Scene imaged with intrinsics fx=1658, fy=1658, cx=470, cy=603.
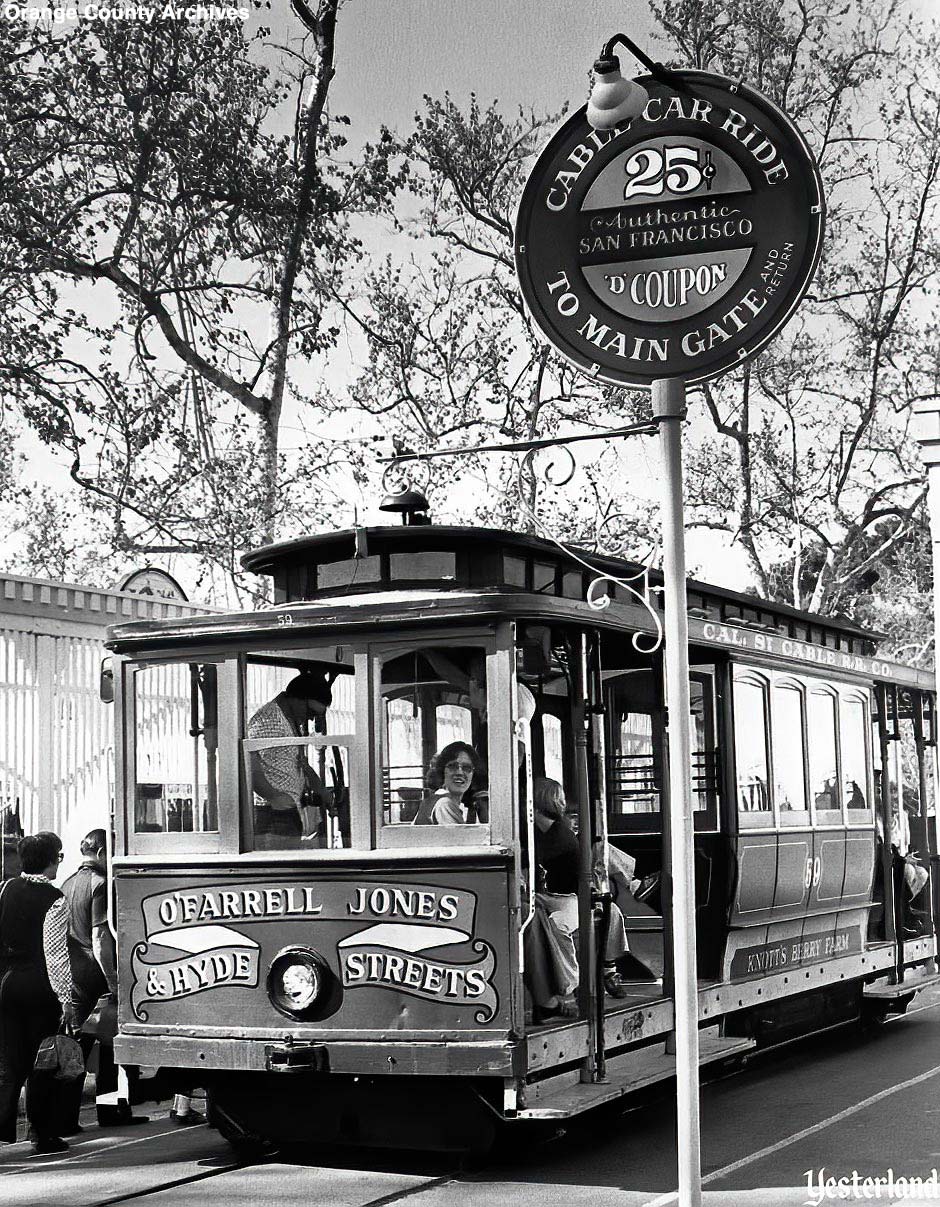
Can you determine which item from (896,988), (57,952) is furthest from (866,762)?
(57,952)

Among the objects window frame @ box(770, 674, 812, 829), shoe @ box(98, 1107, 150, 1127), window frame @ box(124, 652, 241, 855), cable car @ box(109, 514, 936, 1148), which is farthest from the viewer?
window frame @ box(770, 674, 812, 829)

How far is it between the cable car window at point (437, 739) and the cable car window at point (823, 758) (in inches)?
162

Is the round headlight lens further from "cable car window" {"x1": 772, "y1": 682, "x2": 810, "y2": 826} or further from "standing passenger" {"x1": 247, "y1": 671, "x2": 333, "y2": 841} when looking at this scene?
"cable car window" {"x1": 772, "y1": 682, "x2": 810, "y2": 826}

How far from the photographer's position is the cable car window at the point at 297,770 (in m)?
7.92

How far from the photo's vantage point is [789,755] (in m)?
11.1

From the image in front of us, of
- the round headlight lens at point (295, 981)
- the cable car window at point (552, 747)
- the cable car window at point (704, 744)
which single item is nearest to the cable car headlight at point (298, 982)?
the round headlight lens at point (295, 981)

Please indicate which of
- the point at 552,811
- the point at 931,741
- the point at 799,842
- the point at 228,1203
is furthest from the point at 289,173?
the point at 228,1203

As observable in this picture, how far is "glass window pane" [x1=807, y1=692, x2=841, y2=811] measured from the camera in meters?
11.5

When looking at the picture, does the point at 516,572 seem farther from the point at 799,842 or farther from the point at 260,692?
the point at 799,842

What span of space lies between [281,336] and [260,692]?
10449 mm

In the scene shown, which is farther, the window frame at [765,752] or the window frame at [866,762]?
the window frame at [866,762]

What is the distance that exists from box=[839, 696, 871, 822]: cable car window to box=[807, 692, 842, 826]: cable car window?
0.74 feet

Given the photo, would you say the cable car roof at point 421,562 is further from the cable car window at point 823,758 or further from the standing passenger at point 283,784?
the cable car window at point 823,758

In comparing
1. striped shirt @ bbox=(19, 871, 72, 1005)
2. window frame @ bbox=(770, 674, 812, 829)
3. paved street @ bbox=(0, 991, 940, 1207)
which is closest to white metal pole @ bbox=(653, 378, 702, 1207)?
paved street @ bbox=(0, 991, 940, 1207)
